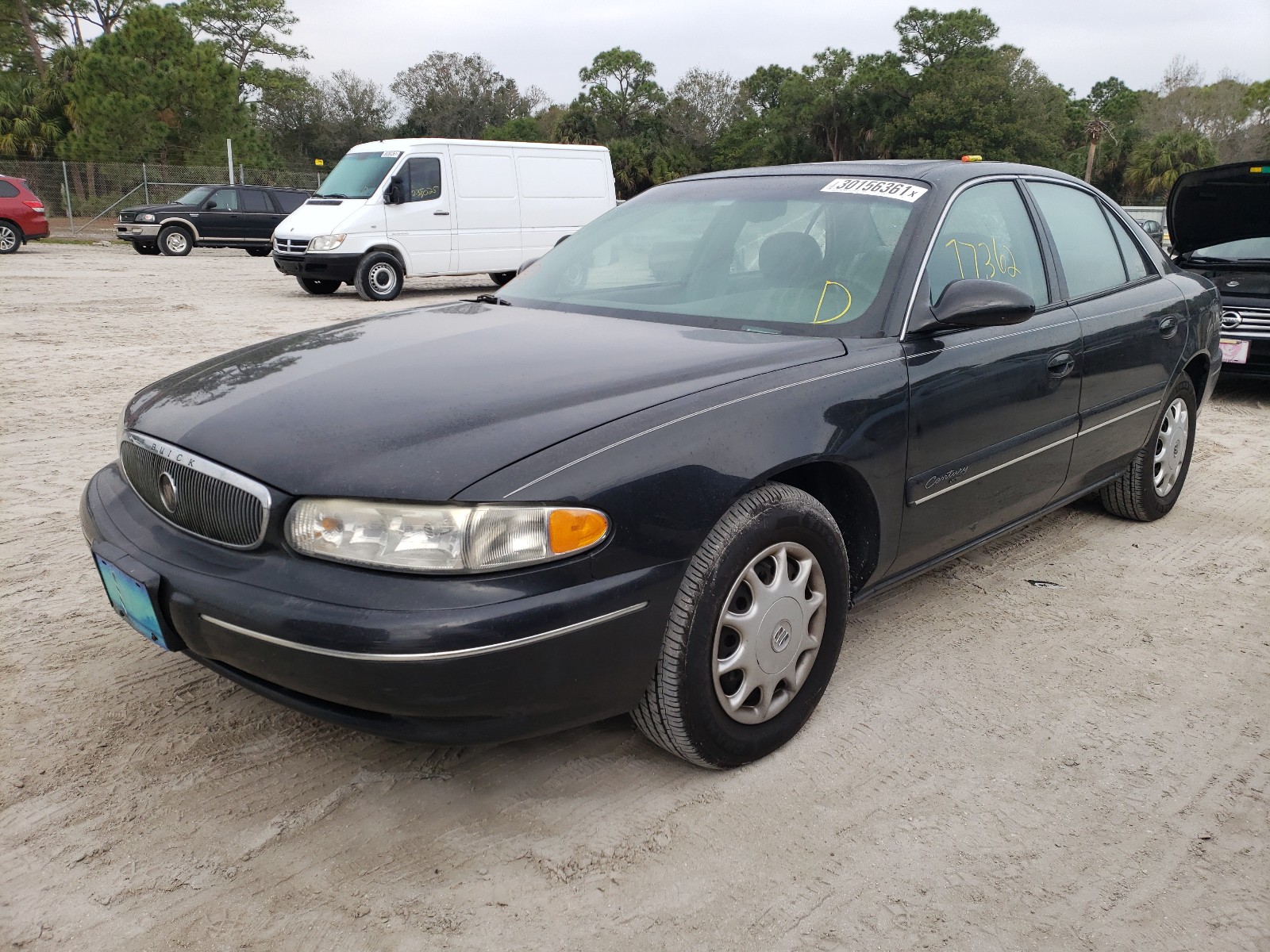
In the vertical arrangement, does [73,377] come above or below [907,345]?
below

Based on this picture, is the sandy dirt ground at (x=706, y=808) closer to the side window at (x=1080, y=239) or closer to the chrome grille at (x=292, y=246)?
the side window at (x=1080, y=239)

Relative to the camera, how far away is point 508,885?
2.18 m

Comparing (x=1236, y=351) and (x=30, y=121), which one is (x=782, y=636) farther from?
(x=30, y=121)

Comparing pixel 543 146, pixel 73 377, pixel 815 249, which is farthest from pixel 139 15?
pixel 815 249

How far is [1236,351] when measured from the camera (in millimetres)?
7395

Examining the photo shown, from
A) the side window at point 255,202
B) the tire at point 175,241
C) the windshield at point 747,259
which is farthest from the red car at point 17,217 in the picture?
the windshield at point 747,259

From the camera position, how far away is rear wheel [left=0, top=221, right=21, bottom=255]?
1992cm

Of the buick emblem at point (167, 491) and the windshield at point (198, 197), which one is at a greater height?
the windshield at point (198, 197)

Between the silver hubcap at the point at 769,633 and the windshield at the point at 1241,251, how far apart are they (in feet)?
22.6

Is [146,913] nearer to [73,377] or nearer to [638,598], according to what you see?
[638,598]

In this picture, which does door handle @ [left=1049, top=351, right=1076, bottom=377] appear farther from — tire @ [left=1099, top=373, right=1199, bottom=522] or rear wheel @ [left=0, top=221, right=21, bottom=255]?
rear wheel @ [left=0, top=221, right=21, bottom=255]

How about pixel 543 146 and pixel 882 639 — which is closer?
pixel 882 639

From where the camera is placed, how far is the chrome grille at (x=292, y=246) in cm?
1339

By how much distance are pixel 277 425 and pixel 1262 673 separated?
10.1 feet
